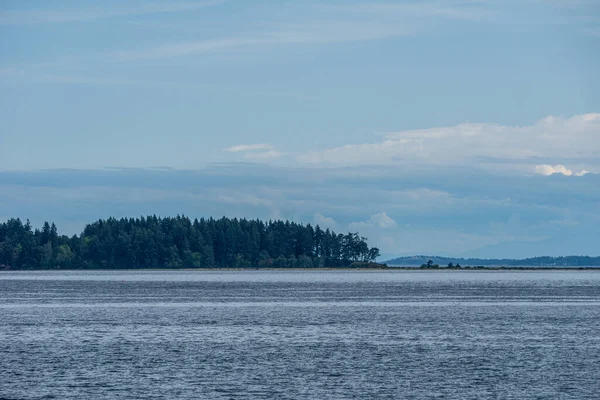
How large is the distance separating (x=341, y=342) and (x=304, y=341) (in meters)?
2.58

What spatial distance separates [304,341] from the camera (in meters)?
62.1

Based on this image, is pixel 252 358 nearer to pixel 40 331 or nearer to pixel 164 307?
pixel 40 331

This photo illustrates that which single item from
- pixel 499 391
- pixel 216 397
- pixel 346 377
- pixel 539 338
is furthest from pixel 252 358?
pixel 539 338

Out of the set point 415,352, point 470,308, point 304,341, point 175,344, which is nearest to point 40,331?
point 175,344

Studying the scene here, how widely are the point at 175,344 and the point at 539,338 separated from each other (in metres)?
25.3

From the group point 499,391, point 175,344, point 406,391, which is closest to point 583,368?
point 499,391

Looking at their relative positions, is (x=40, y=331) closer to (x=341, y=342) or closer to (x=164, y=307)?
(x=341, y=342)

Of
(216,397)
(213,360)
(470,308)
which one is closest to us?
(216,397)

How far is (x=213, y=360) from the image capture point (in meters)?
52.5

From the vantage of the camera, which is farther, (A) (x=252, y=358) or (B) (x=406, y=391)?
(A) (x=252, y=358)

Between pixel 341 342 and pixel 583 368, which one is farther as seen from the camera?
pixel 341 342

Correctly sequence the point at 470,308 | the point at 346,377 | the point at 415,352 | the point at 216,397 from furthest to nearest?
the point at 470,308, the point at 415,352, the point at 346,377, the point at 216,397

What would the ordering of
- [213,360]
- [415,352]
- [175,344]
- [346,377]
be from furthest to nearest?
[175,344] → [415,352] → [213,360] → [346,377]

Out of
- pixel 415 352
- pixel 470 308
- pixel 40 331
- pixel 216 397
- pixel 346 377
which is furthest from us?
pixel 470 308
